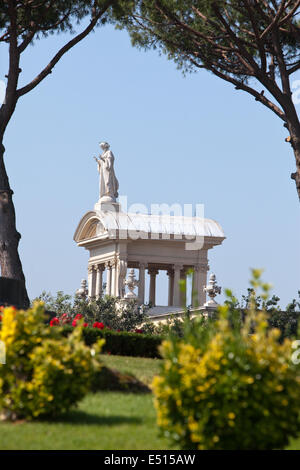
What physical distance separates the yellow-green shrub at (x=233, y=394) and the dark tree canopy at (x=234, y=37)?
46.8 feet

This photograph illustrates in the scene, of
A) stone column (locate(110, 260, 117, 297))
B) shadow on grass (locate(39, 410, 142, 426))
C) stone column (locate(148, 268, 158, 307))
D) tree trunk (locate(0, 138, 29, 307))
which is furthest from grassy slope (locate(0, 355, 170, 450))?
stone column (locate(148, 268, 158, 307))

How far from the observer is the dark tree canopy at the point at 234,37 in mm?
21891

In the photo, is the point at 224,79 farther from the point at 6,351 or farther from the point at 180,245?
the point at 180,245

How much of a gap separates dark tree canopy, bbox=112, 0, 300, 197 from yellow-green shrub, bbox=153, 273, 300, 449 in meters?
14.3

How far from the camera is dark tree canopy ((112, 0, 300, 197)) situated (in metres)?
21.9

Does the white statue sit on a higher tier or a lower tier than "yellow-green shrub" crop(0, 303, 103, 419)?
higher

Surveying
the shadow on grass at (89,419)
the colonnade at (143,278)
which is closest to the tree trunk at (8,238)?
the shadow on grass at (89,419)

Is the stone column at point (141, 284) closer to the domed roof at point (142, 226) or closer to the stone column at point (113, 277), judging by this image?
the stone column at point (113, 277)

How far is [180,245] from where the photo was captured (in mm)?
47906

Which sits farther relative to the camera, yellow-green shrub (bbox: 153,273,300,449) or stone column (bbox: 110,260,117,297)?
stone column (bbox: 110,260,117,297)

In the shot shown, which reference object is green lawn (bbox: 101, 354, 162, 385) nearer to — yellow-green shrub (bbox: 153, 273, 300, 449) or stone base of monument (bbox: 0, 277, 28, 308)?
stone base of monument (bbox: 0, 277, 28, 308)

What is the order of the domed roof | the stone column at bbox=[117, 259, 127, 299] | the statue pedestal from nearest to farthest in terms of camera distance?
1. the stone column at bbox=[117, 259, 127, 299]
2. the domed roof
3. the statue pedestal
